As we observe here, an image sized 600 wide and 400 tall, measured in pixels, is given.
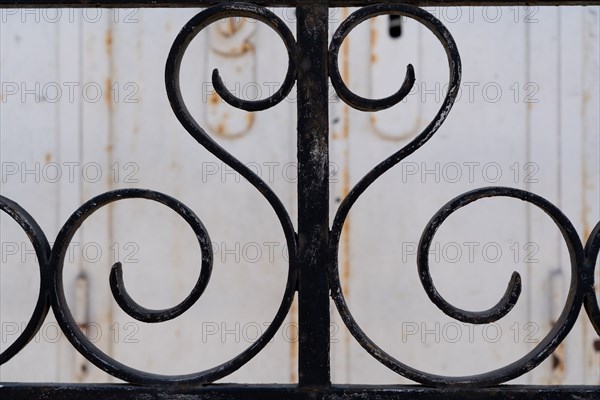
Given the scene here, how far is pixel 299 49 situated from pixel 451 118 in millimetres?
856

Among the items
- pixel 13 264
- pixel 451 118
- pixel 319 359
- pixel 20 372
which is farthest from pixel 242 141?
pixel 319 359

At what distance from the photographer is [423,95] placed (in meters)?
1.43

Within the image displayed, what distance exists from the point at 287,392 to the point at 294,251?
0.14m

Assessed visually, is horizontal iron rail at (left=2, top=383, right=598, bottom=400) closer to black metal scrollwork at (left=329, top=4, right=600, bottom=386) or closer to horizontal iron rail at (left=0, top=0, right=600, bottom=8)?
black metal scrollwork at (left=329, top=4, right=600, bottom=386)

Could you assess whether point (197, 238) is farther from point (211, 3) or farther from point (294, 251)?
point (211, 3)

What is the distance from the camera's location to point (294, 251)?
64 centimetres

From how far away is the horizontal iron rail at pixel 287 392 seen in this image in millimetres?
642

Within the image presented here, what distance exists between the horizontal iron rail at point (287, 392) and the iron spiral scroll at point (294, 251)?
0.03ft

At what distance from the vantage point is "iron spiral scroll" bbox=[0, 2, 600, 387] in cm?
Answer: 63

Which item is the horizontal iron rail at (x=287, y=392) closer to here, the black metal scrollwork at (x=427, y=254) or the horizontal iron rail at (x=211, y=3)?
the black metal scrollwork at (x=427, y=254)

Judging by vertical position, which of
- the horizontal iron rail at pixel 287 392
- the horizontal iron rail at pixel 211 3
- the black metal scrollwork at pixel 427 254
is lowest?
the horizontal iron rail at pixel 287 392

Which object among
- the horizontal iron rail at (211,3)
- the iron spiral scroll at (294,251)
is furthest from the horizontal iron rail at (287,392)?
the horizontal iron rail at (211,3)

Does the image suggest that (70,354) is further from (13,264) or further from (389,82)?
(389,82)

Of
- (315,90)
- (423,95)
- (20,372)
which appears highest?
(423,95)
